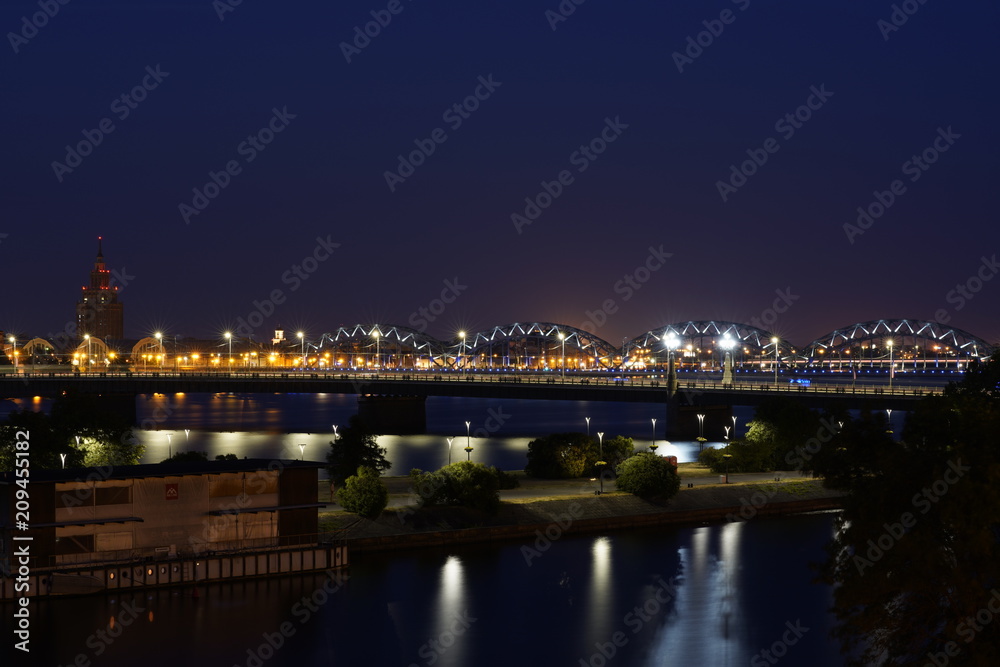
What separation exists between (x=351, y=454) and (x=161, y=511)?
1059 centimetres

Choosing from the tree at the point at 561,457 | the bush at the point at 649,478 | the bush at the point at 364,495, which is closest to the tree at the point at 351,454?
the bush at the point at 364,495

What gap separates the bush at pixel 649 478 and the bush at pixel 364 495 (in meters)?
9.06

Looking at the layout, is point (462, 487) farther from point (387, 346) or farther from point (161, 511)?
point (387, 346)

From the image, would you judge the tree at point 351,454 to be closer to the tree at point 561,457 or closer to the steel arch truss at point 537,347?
the tree at point 561,457

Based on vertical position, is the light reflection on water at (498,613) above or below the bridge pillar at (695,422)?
below

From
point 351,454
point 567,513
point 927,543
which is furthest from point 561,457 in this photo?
point 927,543

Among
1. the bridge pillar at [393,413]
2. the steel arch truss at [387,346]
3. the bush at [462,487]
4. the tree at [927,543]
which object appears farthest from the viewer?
the steel arch truss at [387,346]

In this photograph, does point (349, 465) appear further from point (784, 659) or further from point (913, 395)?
point (913, 395)

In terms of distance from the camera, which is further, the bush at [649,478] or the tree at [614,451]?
the tree at [614,451]

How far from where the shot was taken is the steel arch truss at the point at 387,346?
620 ft

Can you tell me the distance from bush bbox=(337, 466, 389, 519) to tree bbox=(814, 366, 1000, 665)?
18503 mm

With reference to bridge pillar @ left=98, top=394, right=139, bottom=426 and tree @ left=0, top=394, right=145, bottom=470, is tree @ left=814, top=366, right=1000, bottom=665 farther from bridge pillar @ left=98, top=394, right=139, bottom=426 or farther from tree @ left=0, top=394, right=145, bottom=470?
bridge pillar @ left=98, top=394, right=139, bottom=426

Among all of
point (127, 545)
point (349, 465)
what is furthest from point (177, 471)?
point (349, 465)

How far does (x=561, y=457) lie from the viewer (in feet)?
146
